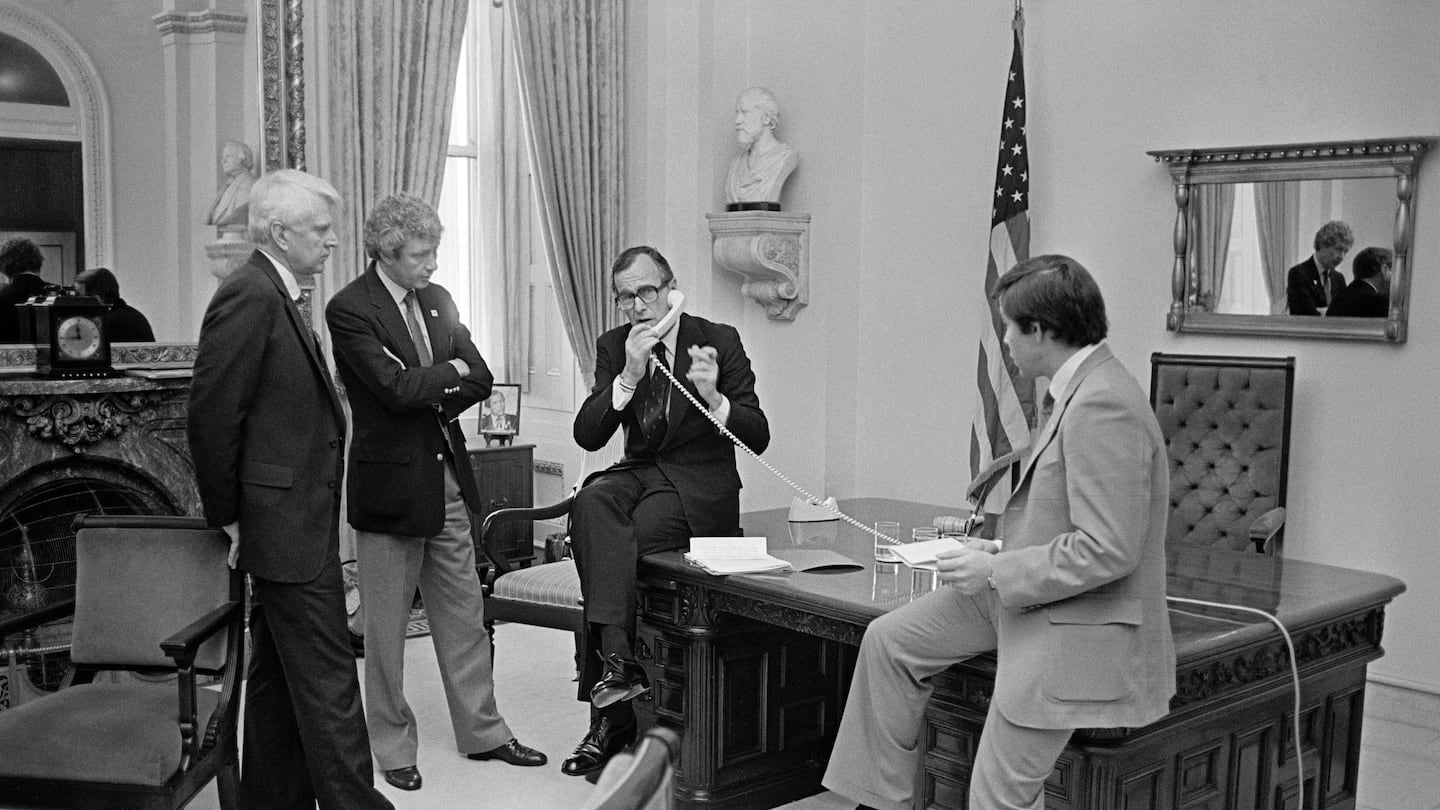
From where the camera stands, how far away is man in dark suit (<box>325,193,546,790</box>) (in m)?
4.02

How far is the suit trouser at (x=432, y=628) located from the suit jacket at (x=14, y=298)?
185 cm

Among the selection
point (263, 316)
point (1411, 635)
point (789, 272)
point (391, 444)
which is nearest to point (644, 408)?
point (391, 444)

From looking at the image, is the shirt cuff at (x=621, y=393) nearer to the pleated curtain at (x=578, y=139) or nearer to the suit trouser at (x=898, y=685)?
the suit trouser at (x=898, y=685)

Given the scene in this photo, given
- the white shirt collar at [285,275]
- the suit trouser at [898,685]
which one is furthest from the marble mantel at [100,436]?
the suit trouser at [898,685]

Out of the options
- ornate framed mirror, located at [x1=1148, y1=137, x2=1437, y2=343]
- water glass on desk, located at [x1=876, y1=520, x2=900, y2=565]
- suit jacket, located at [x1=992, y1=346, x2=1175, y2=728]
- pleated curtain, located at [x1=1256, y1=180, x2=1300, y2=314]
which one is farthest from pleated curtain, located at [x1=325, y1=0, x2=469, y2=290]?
suit jacket, located at [x1=992, y1=346, x2=1175, y2=728]

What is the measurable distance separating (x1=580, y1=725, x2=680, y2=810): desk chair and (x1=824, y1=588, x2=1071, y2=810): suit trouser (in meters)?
1.73

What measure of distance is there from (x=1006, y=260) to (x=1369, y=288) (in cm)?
153

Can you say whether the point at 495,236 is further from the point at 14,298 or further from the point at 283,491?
the point at 283,491

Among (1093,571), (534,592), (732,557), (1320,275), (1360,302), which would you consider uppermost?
(1320,275)

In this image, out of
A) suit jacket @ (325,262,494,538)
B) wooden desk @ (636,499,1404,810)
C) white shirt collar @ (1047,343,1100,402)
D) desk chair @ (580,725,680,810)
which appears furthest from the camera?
suit jacket @ (325,262,494,538)

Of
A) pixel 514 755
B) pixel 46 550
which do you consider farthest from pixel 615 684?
pixel 46 550

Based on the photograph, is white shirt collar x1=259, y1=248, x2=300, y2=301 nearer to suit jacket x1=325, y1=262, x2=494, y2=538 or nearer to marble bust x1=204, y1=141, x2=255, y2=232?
suit jacket x1=325, y1=262, x2=494, y2=538

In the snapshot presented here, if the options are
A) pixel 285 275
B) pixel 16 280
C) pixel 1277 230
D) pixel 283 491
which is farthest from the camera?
pixel 1277 230

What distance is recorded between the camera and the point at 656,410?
13.9 feet
